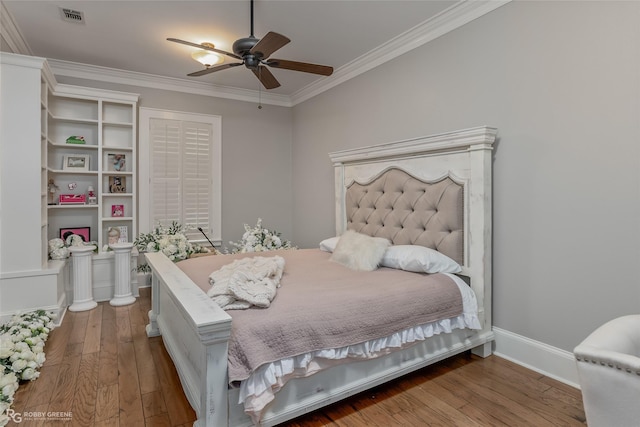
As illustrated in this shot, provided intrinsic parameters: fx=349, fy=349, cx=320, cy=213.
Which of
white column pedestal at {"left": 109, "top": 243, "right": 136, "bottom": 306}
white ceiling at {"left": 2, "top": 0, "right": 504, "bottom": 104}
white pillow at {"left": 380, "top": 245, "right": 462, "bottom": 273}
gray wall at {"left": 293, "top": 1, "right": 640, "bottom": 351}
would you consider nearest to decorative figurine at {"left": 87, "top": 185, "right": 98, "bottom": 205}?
white column pedestal at {"left": 109, "top": 243, "right": 136, "bottom": 306}

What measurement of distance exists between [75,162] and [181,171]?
45.0 inches

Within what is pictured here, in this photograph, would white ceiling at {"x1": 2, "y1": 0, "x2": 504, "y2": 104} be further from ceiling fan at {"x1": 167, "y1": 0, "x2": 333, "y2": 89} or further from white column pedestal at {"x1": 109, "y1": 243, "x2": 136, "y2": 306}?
white column pedestal at {"x1": 109, "y1": 243, "x2": 136, "y2": 306}

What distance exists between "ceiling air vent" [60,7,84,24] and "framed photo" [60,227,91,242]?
220cm

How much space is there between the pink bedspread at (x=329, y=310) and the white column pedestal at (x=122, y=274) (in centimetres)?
159

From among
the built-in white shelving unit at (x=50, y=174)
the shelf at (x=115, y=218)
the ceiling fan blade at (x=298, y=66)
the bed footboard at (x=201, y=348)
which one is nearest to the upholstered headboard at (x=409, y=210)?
the ceiling fan blade at (x=298, y=66)

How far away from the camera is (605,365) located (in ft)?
3.23

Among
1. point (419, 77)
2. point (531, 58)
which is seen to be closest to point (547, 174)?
point (531, 58)

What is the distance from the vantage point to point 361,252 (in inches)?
105

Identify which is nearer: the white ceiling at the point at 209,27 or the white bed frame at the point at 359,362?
the white bed frame at the point at 359,362

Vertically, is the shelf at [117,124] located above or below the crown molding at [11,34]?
below

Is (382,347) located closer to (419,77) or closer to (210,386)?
(210,386)

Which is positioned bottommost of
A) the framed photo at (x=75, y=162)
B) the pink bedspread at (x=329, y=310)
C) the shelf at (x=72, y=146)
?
the pink bedspread at (x=329, y=310)

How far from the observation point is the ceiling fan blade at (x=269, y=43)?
2.02m

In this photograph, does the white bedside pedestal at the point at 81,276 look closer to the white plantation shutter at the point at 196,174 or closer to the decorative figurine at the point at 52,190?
the decorative figurine at the point at 52,190
